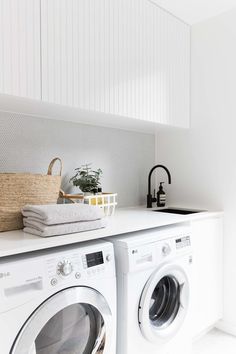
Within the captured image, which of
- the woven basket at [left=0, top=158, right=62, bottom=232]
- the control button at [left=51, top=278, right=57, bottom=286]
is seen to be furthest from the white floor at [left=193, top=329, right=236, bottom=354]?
the woven basket at [left=0, top=158, right=62, bottom=232]

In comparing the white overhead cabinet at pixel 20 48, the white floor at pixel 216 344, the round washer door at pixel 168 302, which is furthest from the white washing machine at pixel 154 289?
the white overhead cabinet at pixel 20 48

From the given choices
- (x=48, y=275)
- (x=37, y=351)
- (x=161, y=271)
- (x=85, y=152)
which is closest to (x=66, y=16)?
(x=85, y=152)

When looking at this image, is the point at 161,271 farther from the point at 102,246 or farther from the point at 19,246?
the point at 19,246

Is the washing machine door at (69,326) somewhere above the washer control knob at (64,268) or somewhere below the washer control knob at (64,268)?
below

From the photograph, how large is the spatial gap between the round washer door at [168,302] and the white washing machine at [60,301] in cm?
35

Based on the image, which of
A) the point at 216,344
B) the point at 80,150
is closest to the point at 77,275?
the point at 80,150

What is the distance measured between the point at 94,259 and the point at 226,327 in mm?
1546

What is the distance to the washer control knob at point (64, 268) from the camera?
1.28 metres

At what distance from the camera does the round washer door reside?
1734mm

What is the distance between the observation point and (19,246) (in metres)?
1.21

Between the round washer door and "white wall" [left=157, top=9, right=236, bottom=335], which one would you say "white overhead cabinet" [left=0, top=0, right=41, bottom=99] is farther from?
"white wall" [left=157, top=9, right=236, bottom=335]

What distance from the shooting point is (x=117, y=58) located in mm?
1901

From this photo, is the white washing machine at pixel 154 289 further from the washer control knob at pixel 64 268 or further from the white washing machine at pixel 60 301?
the washer control knob at pixel 64 268

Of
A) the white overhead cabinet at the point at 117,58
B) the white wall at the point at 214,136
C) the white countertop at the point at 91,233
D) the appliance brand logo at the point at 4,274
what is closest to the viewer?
the appliance brand logo at the point at 4,274
